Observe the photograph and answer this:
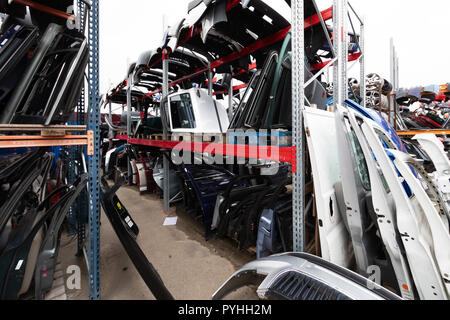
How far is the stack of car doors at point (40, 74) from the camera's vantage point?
5.19 ft

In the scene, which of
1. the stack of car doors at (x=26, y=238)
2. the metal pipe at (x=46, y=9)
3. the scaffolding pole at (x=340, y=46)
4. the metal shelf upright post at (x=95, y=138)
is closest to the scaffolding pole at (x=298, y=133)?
the scaffolding pole at (x=340, y=46)

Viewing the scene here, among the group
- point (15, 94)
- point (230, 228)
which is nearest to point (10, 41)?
point (15, 94)

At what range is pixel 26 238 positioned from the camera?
5.21 ft

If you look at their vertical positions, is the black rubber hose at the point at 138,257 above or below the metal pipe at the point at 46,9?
below

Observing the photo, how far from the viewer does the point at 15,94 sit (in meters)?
1.60

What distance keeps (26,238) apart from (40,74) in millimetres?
1408

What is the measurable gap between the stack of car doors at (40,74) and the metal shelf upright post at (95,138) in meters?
0.09

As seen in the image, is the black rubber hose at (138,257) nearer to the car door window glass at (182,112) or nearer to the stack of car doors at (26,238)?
the stack of car doors at (26,238)

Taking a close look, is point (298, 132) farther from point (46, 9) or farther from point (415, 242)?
point (46, 9)

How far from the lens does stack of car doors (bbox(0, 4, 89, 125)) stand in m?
1.58

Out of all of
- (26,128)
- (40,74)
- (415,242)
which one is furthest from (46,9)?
(415,242)

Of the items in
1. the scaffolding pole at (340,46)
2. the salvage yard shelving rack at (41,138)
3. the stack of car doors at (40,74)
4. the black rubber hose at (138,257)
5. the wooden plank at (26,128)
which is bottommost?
the black rubber hose at (138,257)
